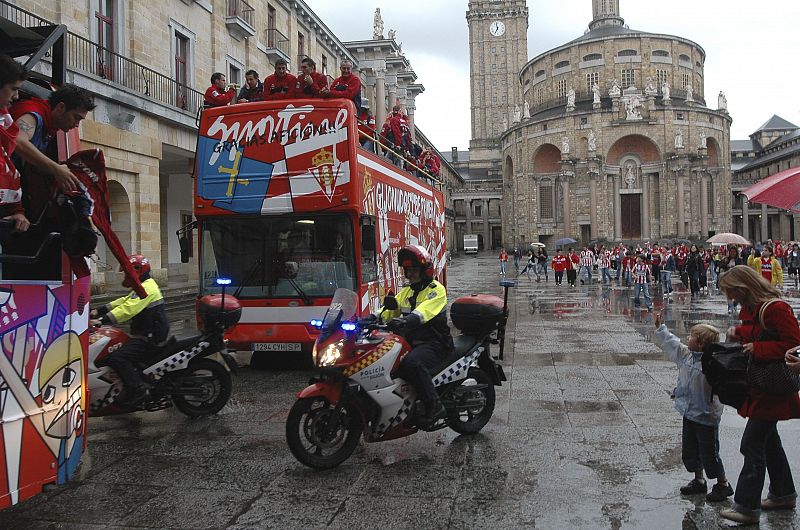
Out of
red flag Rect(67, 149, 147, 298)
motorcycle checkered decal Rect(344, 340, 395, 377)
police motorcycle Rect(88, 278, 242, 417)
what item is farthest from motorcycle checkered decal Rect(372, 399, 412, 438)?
red flag Rect(67, 149, 147, 298)

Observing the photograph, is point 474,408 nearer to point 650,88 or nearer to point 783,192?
point 783,192

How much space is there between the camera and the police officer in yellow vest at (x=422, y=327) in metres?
5.39

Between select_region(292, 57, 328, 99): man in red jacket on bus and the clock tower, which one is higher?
the clock tower

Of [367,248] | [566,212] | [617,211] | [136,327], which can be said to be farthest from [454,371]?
[617,211]

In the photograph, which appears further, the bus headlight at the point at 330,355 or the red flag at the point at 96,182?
the bus headlight at the point at 330,355

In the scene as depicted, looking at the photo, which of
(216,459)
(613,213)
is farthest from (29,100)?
(613,213)

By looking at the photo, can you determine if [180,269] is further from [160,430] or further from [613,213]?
[613,213]

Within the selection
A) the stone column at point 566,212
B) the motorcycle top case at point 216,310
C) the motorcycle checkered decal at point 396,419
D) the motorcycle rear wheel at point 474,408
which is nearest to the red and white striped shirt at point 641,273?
the motorcycle rear wheel at point 474,408

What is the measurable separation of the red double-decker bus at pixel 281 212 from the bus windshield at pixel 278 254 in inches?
0.5

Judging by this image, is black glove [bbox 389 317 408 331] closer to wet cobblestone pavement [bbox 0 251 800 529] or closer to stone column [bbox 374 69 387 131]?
wet cobblestone pavement [bbox 0 251 800 529]

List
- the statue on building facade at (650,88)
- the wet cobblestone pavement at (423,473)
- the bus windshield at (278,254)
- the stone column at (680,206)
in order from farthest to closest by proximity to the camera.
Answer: the statue on building facade at (650,88), the stone column at (680,206), the bus windshield at (278,254), the wet cobblestone pavement at (423,473)

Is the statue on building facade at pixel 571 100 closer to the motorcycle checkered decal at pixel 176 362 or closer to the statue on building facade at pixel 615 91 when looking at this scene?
the statue on building facade at pixel 615 91

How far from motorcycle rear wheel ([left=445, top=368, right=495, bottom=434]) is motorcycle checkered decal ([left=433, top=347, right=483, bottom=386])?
19cm

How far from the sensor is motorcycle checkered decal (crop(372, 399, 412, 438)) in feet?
17.6
